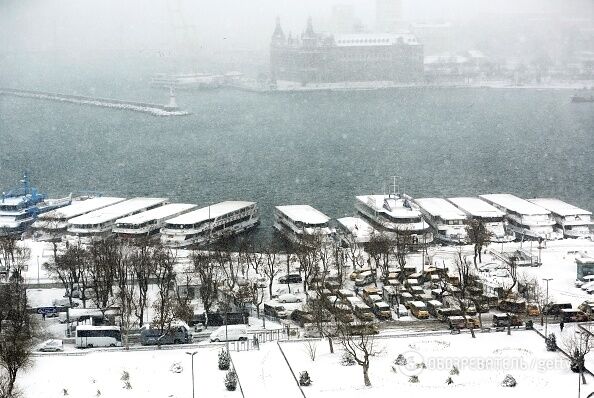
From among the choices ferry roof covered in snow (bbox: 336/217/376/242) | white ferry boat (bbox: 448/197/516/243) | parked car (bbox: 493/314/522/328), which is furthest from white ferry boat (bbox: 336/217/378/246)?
parked car (bbox: 493/314/522/328)

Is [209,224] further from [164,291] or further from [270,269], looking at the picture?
[164,291]

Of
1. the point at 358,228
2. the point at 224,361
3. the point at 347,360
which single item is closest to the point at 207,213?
the point at 358,228

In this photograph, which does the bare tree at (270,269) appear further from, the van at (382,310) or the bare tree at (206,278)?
the van at (382,310)

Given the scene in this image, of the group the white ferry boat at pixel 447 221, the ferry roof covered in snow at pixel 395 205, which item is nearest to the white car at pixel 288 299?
the white ferry boat at pixel 447 221

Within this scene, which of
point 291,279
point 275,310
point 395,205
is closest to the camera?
point 275,310

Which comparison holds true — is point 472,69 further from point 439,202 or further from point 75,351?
point 75,351

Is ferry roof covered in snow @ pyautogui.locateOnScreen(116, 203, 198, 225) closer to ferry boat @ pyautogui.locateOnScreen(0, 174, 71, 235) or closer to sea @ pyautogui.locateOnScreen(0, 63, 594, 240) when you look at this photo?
sea @ pyautogui.locateOnScreen(0, 63, 594, 240)
